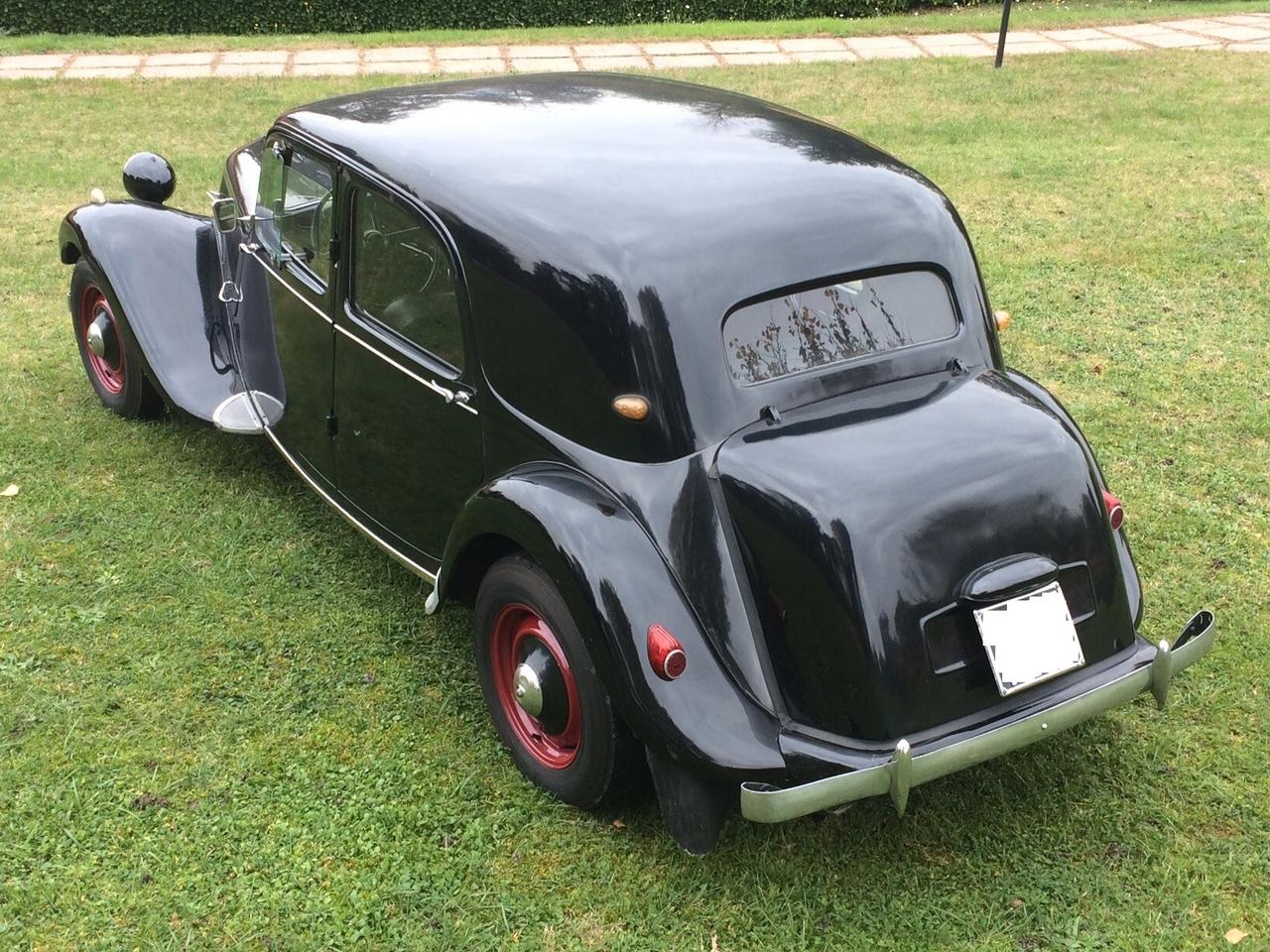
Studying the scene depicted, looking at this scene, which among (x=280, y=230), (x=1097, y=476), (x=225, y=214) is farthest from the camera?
(x=225, y=214)

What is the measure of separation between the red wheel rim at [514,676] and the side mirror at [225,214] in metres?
2.11

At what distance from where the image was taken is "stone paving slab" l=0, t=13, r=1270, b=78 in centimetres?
1160

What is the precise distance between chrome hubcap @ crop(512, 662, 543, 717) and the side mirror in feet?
7.48

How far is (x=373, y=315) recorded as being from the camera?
12.6ft

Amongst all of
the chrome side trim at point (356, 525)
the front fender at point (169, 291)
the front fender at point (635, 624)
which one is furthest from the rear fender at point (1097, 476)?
the front fender at point (169, 291)

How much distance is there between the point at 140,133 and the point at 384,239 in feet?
23.6

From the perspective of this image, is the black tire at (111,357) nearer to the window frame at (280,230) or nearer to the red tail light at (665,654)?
the window frame at (280,230)

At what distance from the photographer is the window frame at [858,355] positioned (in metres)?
3.12

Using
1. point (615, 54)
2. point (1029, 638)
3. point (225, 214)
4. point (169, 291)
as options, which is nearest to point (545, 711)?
point (1029, 638)

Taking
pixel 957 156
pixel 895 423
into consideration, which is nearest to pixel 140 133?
pixel 957 156

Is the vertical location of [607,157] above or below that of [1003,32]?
above

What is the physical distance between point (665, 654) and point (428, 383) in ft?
4.09

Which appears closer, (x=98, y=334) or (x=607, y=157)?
(x=607, y=157)

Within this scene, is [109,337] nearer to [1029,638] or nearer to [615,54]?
[1029,638]
